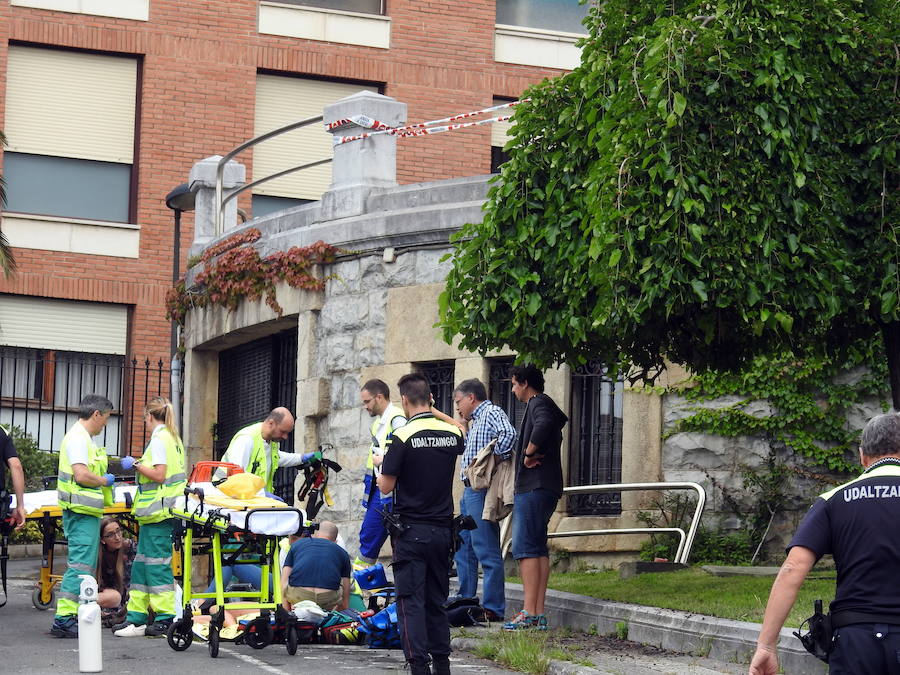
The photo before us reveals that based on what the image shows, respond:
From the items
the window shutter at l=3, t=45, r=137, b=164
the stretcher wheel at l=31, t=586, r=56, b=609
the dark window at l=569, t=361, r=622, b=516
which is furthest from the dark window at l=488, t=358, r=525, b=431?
the window shutter at l=3, t=45, r=137, b=164

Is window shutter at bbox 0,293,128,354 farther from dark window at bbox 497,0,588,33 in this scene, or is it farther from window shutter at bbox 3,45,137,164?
dark window at bbox 497,0,588,33

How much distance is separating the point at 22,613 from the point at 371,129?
5886 millimetres

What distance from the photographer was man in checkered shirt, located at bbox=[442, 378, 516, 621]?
1141 cm

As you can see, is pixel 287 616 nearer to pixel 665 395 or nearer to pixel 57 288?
pixel 665 395

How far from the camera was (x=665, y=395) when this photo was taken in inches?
553

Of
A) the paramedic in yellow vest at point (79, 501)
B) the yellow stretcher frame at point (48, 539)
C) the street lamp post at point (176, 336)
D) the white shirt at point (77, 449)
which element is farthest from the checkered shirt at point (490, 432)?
the street lamp post at point (176, 336)

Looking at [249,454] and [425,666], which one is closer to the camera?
[425,666]

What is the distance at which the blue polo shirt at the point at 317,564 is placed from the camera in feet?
36.6

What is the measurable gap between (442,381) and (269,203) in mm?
11314

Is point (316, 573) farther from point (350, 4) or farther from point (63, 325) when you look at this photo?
point (350, 4)

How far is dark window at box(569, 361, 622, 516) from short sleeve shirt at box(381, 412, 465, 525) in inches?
209

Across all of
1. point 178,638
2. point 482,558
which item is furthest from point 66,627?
point 482,558

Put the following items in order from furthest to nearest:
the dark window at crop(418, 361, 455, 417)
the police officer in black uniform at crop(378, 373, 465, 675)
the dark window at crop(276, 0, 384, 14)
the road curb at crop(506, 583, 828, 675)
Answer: the dark window at crop(276, 0, 384, 14) → the dark window at crop(418, 361, 455, 417) → the police officer in black uniform at crop(378, 373, 465, 675) → the road curb at crop(506, 583, 828, 675)

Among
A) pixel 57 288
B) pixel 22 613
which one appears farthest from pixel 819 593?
pixel 57 288
